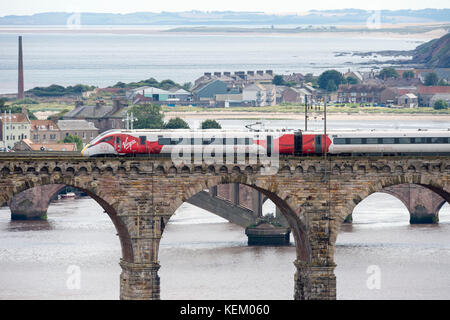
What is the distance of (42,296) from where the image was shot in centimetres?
11312

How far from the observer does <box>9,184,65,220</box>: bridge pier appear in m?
164

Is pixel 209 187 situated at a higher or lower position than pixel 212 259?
higher

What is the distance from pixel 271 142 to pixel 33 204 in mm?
66644

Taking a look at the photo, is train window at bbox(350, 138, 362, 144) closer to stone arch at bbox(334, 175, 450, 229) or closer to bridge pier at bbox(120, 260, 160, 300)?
stone arch at bbox(334, 175, 450, 229)

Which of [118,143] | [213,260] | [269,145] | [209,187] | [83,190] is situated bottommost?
[213,260]

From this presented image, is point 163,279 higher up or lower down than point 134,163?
lower down

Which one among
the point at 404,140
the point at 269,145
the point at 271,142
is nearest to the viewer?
the point at 269,145

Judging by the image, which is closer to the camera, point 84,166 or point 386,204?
point 84,166

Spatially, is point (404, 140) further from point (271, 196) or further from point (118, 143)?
point (118, 143)

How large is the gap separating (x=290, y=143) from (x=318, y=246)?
8448mm

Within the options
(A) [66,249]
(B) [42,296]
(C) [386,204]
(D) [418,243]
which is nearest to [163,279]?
(B) [42,296]

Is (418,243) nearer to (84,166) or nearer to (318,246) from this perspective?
(318,246)

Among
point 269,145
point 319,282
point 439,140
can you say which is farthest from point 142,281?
point 439,140

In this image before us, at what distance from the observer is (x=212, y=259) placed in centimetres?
13388
